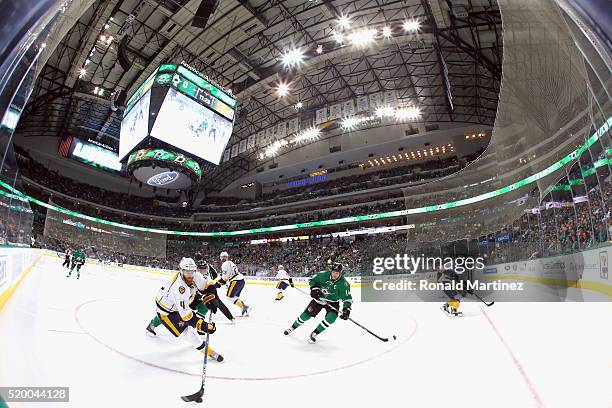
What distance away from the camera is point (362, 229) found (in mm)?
25594

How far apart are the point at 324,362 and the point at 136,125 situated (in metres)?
12.7

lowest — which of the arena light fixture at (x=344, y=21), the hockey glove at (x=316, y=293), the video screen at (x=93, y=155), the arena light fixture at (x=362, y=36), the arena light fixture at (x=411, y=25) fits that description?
the hockey glove at (x=316, y=293)

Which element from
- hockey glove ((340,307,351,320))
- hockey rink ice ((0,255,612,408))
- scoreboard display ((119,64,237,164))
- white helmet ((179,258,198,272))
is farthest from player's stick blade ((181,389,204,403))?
scoreboard display ((119,64,237,164))

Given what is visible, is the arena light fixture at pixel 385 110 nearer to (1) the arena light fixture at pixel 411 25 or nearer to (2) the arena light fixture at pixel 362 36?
→ (2) the arena light fixture at pixel 362 36

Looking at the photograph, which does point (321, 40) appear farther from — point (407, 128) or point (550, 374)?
point (550, 374)

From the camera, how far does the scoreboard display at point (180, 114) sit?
11.8 meters

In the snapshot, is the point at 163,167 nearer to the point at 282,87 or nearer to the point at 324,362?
the point at 282,87

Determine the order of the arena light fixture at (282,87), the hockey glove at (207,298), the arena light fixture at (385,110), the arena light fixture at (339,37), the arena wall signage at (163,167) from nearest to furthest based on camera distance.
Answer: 1. the hockey glove at (207,298)
2. the arena wall signage at (163,167)
3. the arena light fixture at (339,37)
4. the arena light fixture at (282,87)
5. the arena light fixture at (385,110)

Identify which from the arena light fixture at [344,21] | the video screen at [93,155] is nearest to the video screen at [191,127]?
the arena light fixture at [344,21]

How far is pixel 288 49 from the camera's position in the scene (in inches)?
633

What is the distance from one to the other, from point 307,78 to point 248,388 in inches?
734

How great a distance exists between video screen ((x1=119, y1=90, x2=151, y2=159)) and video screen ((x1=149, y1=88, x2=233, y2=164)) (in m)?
0.63

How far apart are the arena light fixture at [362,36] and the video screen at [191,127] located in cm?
663

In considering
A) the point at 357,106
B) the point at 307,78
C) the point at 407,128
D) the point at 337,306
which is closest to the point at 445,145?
the point at 407,128
